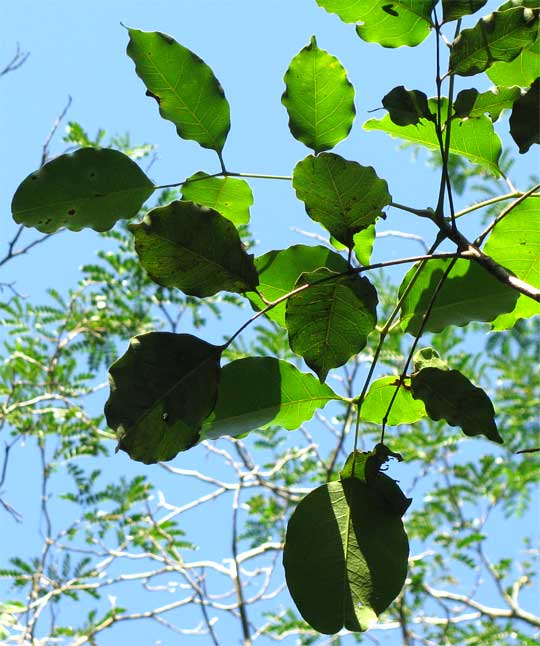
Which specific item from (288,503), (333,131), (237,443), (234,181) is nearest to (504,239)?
(333,131)

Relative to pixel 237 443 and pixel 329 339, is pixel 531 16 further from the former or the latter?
pixel 237 443

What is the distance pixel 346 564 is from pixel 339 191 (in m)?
0.47

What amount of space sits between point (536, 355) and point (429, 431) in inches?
38.1

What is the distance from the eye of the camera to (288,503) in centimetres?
481

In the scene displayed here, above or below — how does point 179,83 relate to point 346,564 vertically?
above

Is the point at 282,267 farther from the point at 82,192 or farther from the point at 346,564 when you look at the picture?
the point at 346,564

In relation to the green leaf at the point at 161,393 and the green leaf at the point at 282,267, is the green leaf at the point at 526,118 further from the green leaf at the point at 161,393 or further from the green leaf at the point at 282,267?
the green leaf at the point at 161,393

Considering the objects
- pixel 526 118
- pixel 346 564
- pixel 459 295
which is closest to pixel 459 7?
pixel 526 118

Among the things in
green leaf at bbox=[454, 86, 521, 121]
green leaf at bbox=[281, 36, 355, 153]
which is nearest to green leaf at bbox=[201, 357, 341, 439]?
green leaf at bbox=[281, 36, 355, 153]

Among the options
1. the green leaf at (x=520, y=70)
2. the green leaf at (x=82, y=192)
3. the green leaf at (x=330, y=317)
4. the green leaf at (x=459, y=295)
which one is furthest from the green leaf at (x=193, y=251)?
the green leaf at (x=520, y=70)

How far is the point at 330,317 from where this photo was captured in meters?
0.93

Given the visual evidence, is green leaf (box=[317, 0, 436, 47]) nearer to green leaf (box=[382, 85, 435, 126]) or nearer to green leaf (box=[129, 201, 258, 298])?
green leaf (box=[382, 85, 435, 126])

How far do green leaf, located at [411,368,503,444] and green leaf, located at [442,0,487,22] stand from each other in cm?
45

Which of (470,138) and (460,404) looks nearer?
(460,404)
